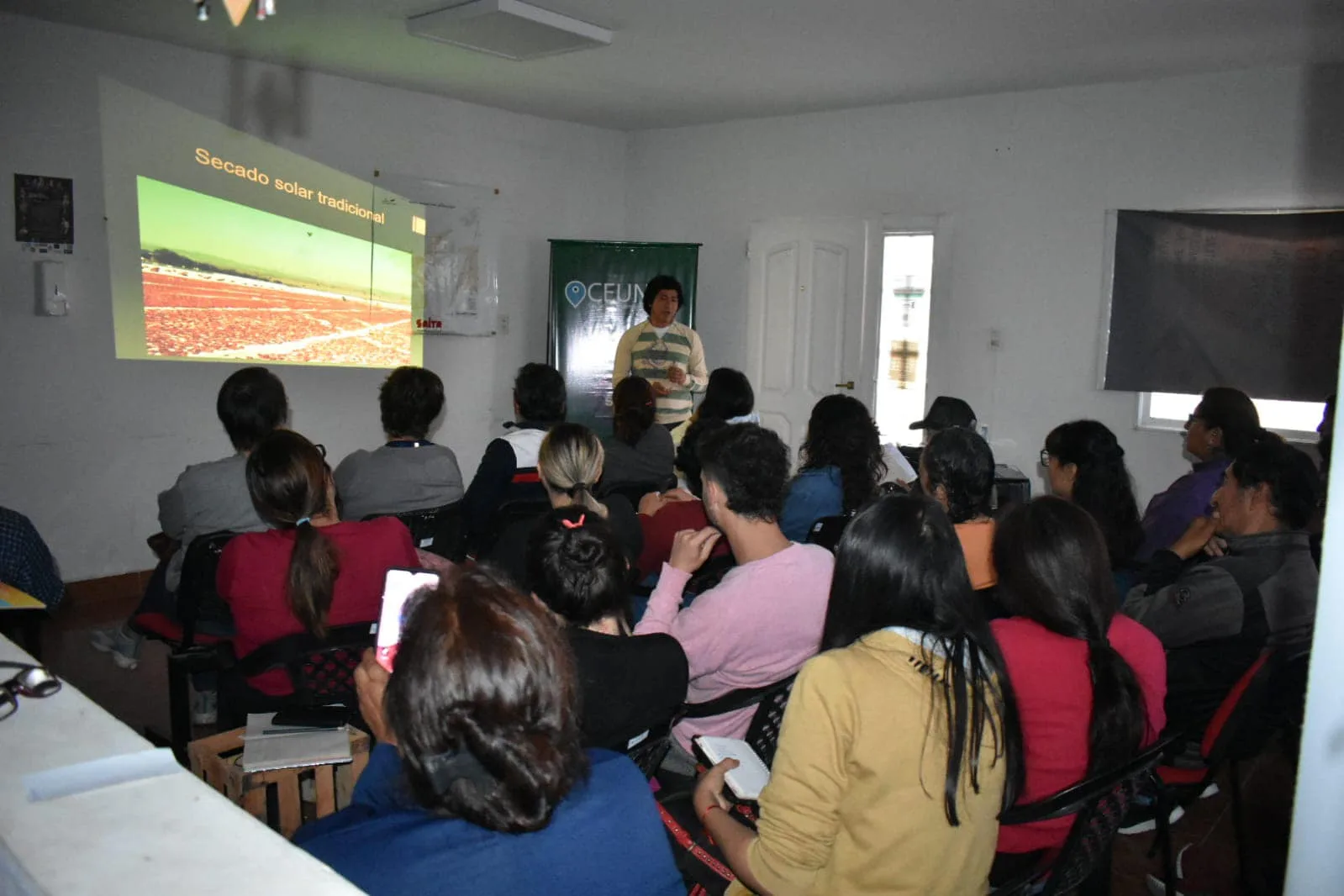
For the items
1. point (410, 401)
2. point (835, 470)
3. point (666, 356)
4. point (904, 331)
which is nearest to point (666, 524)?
point (835, 470)

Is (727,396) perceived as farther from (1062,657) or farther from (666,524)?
(1062,657)

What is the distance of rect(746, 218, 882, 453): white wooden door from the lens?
628 cm

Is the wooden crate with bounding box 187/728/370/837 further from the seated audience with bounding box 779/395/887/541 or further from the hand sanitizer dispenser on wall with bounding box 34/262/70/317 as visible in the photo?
the hand sanitizer dispenser on wall with bounding box 34/262/70/317

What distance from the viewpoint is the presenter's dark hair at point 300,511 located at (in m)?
2.24

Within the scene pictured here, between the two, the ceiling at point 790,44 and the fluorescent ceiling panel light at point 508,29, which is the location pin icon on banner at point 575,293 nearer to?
the ceiling at point 790,44

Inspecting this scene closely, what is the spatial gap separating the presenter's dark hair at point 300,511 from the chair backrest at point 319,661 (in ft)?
0.13

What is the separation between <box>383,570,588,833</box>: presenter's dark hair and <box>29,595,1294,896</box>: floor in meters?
1.88

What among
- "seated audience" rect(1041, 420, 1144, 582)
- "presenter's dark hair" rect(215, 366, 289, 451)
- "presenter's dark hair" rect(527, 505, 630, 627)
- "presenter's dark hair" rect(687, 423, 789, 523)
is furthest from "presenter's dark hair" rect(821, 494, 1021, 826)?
"presenter's dark hair" rect(215, 366, 289, 451)

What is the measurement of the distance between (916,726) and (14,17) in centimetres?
507

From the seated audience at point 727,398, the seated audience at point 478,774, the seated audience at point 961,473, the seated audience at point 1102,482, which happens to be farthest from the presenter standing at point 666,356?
the seated audience at point 478,774

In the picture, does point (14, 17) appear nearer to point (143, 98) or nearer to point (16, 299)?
point (143, 98)

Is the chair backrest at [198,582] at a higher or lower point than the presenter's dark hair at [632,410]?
lower

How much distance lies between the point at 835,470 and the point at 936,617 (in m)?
1.83

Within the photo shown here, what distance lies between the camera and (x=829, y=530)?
2.97 m
